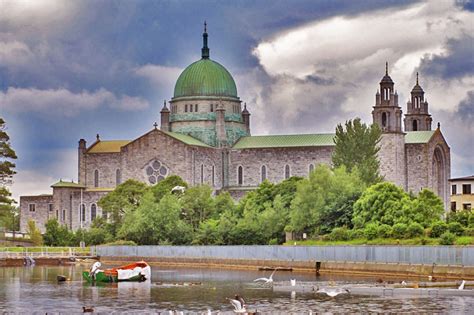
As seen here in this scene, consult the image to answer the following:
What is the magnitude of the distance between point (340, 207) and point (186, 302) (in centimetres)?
3542

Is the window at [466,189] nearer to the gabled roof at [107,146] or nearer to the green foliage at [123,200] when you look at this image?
the green foliage at [123,200]

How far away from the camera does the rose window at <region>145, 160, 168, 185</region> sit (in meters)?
153

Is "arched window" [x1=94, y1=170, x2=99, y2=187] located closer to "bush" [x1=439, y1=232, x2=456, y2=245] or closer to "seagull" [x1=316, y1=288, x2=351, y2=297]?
"bush" [x1=439, y1=232, x2=456, y2=245]

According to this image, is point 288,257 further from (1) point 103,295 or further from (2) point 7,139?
(2) point 7,139

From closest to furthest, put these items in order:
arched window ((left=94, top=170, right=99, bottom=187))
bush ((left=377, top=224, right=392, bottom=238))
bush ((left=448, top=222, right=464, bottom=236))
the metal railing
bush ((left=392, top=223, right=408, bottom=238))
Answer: the metal railing < bush ((left=448, top=222, right=464, bottom=236)) < bush ((left=392, top=223, right=408, bottom=238)) < bush ((left=377, top=224, right=392, bottom=238)) < arched window ((left=94, top=170, right=99, bottom=187))

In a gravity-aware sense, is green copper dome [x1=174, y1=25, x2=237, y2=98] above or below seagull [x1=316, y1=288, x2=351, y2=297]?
above

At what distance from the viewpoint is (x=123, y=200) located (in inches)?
5226

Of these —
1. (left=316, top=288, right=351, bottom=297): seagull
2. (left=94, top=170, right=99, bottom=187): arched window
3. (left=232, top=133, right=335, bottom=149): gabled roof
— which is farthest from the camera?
(left=94, top=170, right=99, bottom=187): arched window

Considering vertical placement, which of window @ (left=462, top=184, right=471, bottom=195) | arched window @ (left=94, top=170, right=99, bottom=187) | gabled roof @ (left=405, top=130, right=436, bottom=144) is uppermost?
gabled roof @ (left=405, top=130, right=436, bottom=144)

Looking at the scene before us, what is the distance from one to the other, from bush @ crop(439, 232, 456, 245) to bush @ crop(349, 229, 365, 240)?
11118mm

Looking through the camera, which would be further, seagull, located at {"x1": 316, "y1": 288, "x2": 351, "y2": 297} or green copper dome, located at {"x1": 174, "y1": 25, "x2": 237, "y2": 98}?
green copper dome, located at {"x1": 174, "y1": 25, "x2": 237, "y2": 98}

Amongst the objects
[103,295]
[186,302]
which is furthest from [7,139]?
[186,302]

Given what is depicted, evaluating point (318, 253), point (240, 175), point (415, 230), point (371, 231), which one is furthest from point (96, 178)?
point (415, 230)

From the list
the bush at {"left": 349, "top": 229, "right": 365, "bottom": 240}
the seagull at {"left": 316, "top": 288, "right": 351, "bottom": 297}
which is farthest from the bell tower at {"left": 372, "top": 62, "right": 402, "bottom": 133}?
the seagull at {"left": 316, "top": 288, "right": 351, "bottom": 297}
